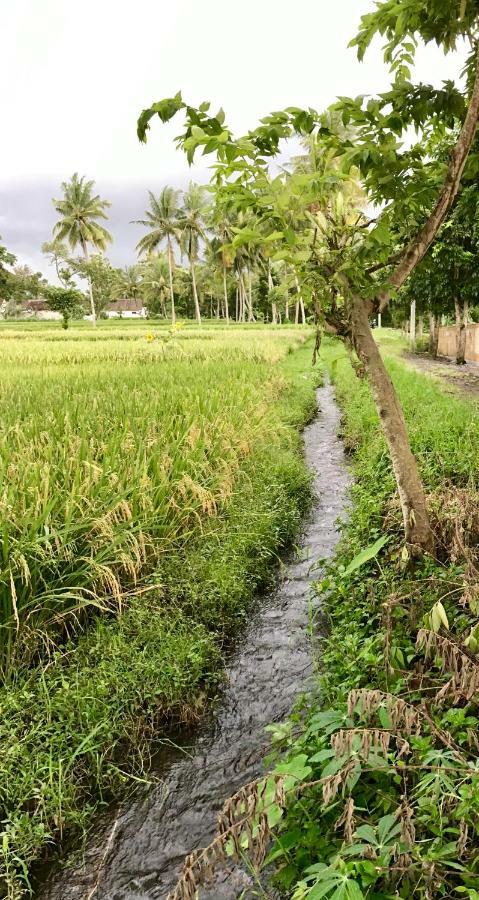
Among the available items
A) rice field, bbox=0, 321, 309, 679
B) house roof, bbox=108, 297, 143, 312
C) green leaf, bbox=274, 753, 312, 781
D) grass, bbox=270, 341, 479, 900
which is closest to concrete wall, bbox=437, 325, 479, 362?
rice field, bbox=0, 321, 309, 679

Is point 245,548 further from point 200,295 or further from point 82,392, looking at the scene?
point 200,295

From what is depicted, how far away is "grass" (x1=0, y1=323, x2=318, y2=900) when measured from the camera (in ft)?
8.46

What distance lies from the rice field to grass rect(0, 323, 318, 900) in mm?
18

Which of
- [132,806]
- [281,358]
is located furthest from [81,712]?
[281,358]

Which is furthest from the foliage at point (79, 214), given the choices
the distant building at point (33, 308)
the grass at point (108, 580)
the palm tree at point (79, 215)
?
the grass at point (108, 580)

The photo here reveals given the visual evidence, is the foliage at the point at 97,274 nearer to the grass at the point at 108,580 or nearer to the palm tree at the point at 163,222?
the palm tree at the point at 163,222

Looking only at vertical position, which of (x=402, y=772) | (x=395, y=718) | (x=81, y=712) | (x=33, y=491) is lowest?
(x=81, y=712)

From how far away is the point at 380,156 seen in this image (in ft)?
7.62

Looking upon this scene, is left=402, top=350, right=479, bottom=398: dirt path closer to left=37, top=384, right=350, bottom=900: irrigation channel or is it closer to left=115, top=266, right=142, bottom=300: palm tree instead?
left=37, top=384, right=350, bottom=900: irrigation channel

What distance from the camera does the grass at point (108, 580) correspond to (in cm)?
258

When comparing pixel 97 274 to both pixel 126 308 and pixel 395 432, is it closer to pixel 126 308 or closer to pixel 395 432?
pixel 126 308

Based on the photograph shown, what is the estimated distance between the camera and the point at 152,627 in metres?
3.42

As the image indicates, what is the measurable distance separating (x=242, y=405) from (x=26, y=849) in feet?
20.3

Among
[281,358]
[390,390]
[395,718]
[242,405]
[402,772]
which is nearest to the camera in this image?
[395,718]
